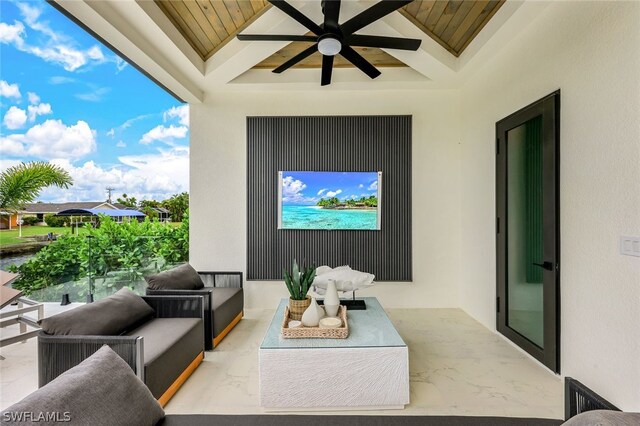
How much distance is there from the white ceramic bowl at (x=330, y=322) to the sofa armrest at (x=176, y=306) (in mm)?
1104

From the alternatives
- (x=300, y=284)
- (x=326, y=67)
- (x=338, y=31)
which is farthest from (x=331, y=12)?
(x=300, y=284)

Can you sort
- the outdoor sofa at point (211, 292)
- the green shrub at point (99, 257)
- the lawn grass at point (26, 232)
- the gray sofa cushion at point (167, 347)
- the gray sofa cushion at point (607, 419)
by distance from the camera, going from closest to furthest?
the gray sofa cushion at point (607, 419) < the gray sofa cushion at point (167, 347) < the outdoor sofa at point (211, 292) < the lawn grass at point (26, 232) < the green shrub at point (99, 257)

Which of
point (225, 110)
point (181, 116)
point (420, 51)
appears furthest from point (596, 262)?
point (181, 116)

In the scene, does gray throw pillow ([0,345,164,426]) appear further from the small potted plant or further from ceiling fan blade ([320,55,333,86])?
ceiling fan blade ([320,55,333,86])

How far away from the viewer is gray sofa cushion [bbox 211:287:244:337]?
303 cm

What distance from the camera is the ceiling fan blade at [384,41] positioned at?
2541mm

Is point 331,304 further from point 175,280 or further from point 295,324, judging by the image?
point 175,280

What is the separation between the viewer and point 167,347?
210cm

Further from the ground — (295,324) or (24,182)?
(24,182)

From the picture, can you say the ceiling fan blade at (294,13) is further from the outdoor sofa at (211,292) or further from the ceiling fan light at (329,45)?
the outdoor sofa at (211,292)

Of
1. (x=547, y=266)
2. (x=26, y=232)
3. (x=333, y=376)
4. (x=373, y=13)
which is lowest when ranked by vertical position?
(x=333, y=376)

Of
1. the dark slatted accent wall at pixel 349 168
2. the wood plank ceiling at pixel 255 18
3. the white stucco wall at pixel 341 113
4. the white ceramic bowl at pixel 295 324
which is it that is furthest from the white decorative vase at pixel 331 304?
the wood plank ceiling at pixel 255 18

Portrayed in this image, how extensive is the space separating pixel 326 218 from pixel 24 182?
3.44 metres

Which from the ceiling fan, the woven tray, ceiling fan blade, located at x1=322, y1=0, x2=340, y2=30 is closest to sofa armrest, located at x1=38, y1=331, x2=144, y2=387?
the woven tray
